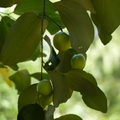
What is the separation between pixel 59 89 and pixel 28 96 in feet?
0.23

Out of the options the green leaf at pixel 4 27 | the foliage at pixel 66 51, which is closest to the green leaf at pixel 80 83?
the foliage at pixel 66 51

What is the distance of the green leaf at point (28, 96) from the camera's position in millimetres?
453

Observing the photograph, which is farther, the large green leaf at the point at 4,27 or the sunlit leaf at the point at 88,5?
the large green leaf at the point at 4,27

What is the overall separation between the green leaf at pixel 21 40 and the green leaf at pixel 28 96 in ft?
0.21

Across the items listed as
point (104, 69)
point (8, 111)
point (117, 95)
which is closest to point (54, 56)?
point (8, 111)

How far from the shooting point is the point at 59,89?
41 cm

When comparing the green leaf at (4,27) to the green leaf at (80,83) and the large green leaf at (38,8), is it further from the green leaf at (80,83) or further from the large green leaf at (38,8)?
the green leaf at (80,83)

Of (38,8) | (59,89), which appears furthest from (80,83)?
(38,8)

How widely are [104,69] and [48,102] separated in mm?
2316

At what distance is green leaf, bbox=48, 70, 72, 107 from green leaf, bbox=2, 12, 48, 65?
1.9 inches

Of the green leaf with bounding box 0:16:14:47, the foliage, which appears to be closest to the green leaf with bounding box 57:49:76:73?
the foliage

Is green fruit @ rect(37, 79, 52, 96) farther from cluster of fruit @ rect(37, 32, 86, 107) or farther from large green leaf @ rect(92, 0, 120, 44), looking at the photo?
large green leaf @ rect(92, 0, 120, 44)

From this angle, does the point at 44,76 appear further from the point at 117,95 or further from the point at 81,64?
the point at 117,95

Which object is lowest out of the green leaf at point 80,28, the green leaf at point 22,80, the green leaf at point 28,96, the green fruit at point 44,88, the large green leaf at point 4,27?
the green leaf at point 22,80
